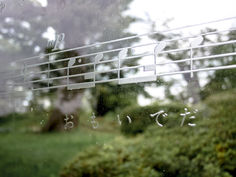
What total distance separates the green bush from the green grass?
17 centimetres

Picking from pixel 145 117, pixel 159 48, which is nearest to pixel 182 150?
pixel 145 117

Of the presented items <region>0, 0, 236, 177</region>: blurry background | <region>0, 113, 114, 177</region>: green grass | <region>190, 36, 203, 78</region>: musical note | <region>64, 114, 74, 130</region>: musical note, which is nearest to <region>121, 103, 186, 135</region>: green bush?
<region>0, 0, 236, 177</region>: blurry background

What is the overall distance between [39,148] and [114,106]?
2.98 ft

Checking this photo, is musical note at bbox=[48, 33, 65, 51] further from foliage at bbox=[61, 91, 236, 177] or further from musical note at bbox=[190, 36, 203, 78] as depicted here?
musical note at bbox=[190, 36, 203, 78]

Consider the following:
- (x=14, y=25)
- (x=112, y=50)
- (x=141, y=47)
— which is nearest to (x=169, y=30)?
(x=141, y=47)

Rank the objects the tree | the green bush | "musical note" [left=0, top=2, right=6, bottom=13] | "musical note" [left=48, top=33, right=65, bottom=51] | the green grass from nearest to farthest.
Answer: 1. the tree
2. the green bush
3. the green grass
4. "musical note" [left=48, top=33, right=65, bottom=51]
5. "musical note" [left=0, top=2, right=6, bottom=13]

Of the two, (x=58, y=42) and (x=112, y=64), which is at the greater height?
(x=58, y=42)

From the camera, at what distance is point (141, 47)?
2.23 metres

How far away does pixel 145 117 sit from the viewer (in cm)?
218

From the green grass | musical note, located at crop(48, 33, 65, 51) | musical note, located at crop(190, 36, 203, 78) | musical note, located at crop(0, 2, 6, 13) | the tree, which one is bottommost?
the green grass

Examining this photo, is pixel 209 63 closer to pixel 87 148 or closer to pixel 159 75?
pixel 159 75

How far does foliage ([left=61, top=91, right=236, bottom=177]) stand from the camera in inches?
79.1

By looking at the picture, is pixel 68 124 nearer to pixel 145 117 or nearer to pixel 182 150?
pixel 145 117

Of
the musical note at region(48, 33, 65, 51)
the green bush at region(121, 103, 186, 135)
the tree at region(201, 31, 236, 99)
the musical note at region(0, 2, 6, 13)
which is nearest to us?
the tree at region(201, 31, 236, 99)
